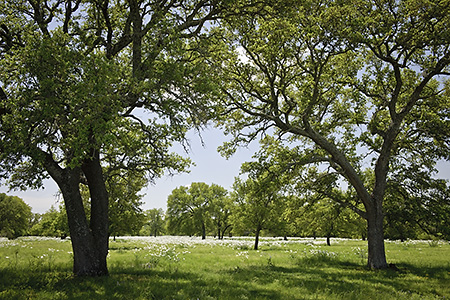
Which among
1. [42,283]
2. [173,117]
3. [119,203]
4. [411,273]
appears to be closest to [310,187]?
[411,273]

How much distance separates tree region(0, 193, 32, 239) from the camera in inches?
2584

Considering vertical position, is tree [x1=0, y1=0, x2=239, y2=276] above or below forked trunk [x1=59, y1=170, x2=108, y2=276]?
above

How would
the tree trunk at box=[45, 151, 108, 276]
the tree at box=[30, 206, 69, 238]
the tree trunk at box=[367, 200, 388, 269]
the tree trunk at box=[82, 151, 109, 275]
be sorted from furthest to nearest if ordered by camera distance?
1. the tree at box=[30, 206, 69, 238]
2. the tree trunk at box=[367, 200, 388, 269]
3. the tree trunk at box=[82, 151, 109, 275]
4. the tree trunk at box=[45, 151, 108, 276]

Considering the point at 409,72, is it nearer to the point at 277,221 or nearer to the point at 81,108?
the point at 81,108

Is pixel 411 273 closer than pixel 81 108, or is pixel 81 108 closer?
pixel 81 108

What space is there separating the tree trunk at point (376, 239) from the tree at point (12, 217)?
241ft

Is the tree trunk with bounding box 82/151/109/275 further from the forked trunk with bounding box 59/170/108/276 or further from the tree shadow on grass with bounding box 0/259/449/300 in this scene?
the tree shadow on grass with bounding box 0/259/449/300

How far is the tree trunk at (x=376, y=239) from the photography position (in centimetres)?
1606

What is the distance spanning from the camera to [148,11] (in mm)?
11688

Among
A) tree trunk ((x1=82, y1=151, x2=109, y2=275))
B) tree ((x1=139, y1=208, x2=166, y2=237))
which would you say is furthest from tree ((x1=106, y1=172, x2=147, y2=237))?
tree ((x1=139, y1=208, x2=166, y2=237))

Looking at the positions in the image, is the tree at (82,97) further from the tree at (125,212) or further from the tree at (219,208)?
the tree at (219,208)

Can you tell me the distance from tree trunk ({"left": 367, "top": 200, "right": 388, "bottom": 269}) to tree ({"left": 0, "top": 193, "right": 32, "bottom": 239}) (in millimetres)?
73513

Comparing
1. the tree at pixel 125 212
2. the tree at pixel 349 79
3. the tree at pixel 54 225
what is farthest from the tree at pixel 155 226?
the tree at pixel 349 79

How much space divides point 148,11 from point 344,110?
13.5 m
